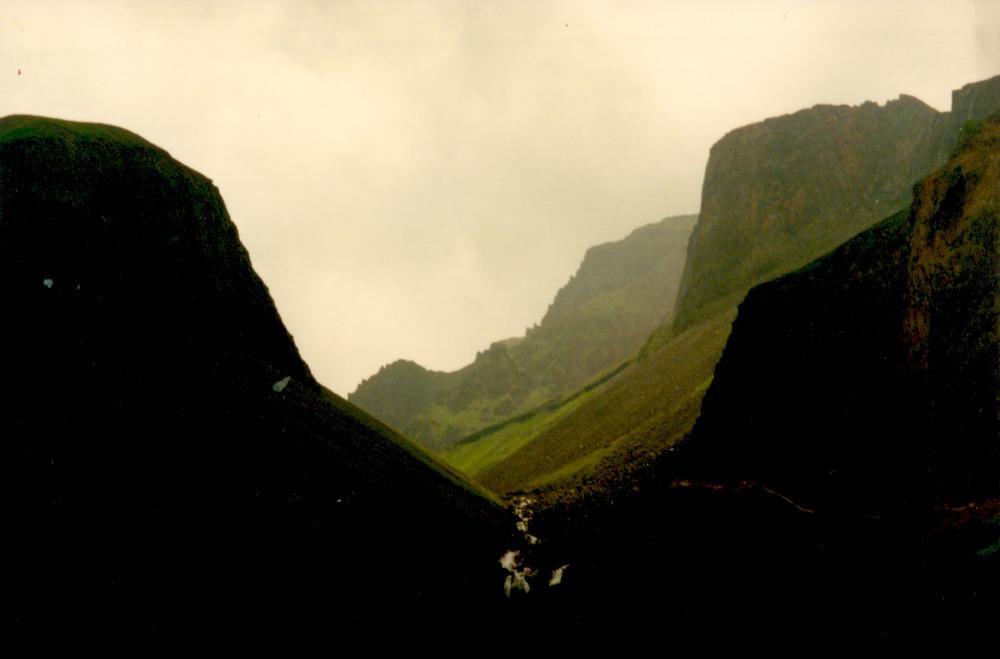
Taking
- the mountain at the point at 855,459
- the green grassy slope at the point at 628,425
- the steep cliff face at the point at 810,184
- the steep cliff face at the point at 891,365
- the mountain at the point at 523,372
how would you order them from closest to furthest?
the mountain at the point at 855,459, the steep cliff face at the point at 891,365, the green grassy slope at the point at 628,425, the steep cliff face at the point at 810,184, the mountain at the point at 523,372

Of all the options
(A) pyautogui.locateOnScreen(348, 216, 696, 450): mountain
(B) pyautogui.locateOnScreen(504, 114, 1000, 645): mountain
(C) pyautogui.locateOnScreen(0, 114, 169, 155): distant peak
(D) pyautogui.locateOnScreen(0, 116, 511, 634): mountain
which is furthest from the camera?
(A) pyautogui.locateOnScreen(348, 216, 696, 450): mountain

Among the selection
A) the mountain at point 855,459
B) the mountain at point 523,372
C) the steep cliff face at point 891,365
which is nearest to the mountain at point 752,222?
the mountain at point 855,459

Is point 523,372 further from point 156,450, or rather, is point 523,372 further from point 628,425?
point 156,450

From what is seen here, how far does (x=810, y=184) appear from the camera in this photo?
63.4 meters

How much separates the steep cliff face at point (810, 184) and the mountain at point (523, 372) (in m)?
40.4

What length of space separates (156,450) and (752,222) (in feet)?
230

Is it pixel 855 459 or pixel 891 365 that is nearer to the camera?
pixel 891 365

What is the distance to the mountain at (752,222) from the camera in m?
38.2

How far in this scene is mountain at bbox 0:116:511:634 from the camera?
10.3 meters

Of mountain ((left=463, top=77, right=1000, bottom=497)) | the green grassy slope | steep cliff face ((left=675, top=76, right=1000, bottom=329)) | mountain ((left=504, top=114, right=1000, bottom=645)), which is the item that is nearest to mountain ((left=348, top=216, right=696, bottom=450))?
mountain ((left=463, top=77, right=1000, bottom=497))

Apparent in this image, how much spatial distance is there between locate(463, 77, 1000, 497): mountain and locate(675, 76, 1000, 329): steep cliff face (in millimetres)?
172

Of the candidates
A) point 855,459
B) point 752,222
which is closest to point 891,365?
point 855,459

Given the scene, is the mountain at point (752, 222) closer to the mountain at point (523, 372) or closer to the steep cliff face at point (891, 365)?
the steep cliff face at point (891, 365)

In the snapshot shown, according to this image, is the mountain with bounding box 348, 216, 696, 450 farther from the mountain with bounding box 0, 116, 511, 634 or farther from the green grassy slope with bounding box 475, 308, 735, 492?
the mountain with bounding box 0, 116, 511, 634
